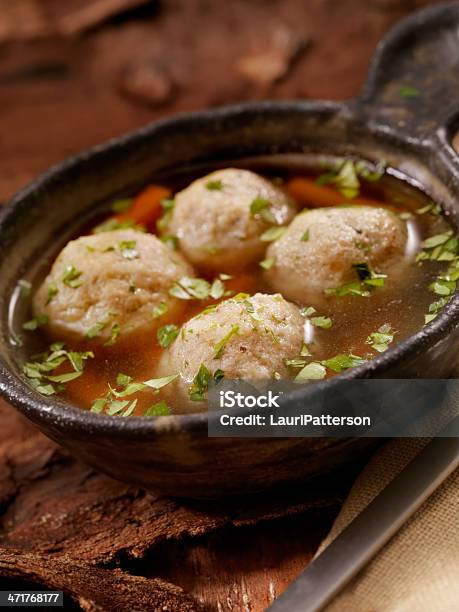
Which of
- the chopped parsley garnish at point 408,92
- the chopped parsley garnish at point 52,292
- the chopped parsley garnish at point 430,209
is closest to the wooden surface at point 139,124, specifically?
the chopped parsley garnish at point 52,292

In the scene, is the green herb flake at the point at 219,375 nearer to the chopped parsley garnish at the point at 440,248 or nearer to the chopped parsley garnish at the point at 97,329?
the chopped parsley garnish at the point at 97,329

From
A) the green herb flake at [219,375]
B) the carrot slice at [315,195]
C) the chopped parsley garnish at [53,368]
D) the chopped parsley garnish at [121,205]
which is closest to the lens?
the green herb flake at [219,375]

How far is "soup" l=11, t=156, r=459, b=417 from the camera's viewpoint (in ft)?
6.41

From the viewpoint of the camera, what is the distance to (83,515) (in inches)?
83.7

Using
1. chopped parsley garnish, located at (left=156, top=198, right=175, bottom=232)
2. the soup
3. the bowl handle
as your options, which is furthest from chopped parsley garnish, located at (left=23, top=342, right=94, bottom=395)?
the bowl handle

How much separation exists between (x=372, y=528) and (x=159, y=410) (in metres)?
0.51

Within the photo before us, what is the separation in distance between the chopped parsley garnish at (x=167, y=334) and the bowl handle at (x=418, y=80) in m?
0.90

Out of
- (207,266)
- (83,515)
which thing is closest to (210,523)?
(83,515)

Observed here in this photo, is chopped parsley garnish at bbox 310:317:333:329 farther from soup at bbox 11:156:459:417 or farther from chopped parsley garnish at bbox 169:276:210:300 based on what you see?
chopped parsley garnish at bbox 169:276:210:300

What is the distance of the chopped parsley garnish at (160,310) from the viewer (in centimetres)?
219

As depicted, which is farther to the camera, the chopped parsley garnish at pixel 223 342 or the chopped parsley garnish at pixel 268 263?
the chopped parsley garnish at pixel 268 263

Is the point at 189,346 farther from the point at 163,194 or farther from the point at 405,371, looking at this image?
the point at 163,194

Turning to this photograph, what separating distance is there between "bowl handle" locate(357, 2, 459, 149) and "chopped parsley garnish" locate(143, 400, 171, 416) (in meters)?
1.08

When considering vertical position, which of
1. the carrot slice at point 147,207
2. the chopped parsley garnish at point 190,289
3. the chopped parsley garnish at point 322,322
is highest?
the chopped parsley garnish at point 322,322
